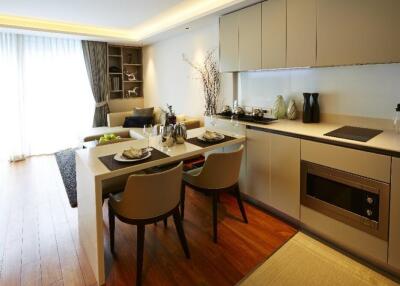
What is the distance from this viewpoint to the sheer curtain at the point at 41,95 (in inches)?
194

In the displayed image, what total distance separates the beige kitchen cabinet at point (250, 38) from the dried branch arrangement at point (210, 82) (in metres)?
0.93

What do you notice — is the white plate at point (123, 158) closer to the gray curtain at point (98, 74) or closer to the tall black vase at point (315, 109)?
the tall black vase at point (315, 109)

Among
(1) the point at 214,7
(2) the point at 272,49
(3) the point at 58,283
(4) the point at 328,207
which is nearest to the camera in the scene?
(3) the point at 58,283

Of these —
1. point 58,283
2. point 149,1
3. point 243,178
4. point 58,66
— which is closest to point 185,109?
point 149,1

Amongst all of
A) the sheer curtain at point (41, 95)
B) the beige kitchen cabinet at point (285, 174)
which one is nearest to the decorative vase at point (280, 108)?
the beige kitchen cabinet at point (285, 174)

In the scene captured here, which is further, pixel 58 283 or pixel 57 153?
pixel 57 153

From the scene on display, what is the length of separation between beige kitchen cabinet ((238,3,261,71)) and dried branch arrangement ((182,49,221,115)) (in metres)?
0.93

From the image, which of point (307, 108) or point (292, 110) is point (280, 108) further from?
point (307, 108)

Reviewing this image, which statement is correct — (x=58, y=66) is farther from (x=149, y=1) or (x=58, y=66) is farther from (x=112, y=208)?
(x=112, y=208)

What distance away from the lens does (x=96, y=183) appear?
1703 millimetres

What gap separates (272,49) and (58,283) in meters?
2.79

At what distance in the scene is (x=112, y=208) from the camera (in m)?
1.97

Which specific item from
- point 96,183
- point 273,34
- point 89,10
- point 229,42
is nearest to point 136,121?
point 89,10

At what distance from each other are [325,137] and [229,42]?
176 cm
